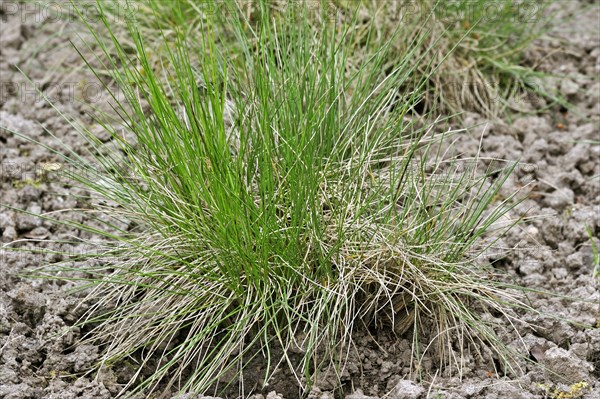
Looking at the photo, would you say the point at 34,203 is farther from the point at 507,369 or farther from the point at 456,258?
the point at 507,369

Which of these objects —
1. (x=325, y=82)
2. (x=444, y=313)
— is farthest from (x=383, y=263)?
(x=325, y=82)

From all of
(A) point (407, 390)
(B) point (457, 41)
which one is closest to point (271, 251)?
(A) point (407, 390)

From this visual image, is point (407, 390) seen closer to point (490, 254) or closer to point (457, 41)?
point (490, 254)

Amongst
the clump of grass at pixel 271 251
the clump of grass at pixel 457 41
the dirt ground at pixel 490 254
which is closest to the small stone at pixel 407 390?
the dirt ground at pixel 490 254

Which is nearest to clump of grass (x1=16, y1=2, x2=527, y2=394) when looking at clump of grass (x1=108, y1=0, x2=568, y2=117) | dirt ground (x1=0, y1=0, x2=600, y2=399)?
dirt ground (x1=0, y1=0, x2=600, y2=399)

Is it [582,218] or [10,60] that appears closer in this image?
[582,218]

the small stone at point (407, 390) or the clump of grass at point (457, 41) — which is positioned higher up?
the clump of grass at point (457, 41)

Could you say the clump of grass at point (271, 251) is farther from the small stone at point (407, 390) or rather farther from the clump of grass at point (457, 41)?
the clump of grass at point (457, 41)
